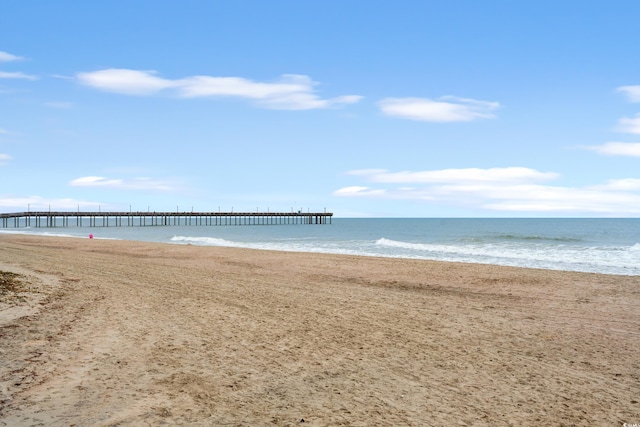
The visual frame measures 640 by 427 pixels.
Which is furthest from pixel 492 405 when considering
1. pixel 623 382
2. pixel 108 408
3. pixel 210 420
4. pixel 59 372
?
pixel 59 372

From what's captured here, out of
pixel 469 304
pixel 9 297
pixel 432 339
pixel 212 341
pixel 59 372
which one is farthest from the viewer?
pixel 469 304

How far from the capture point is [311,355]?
7.69m

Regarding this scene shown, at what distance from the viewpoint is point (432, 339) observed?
29.1ft

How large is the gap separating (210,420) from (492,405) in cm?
295

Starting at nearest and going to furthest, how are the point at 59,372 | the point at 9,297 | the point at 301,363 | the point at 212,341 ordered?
1. the point at 59,372
2. the point at 301,363
3. the point at 212,341
4. the point at 9,297

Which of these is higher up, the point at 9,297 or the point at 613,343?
the point at 9,297

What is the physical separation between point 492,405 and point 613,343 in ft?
13.8

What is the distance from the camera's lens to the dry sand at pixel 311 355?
5543 mm

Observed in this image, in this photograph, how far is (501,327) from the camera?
397 inches

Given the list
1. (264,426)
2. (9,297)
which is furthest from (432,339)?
(9,297)

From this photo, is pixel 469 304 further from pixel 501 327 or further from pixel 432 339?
pixel 432 339

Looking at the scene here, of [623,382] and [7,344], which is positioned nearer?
[623,382]

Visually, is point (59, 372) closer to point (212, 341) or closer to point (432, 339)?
point (212, 341)

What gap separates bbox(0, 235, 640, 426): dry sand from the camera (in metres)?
5.54
